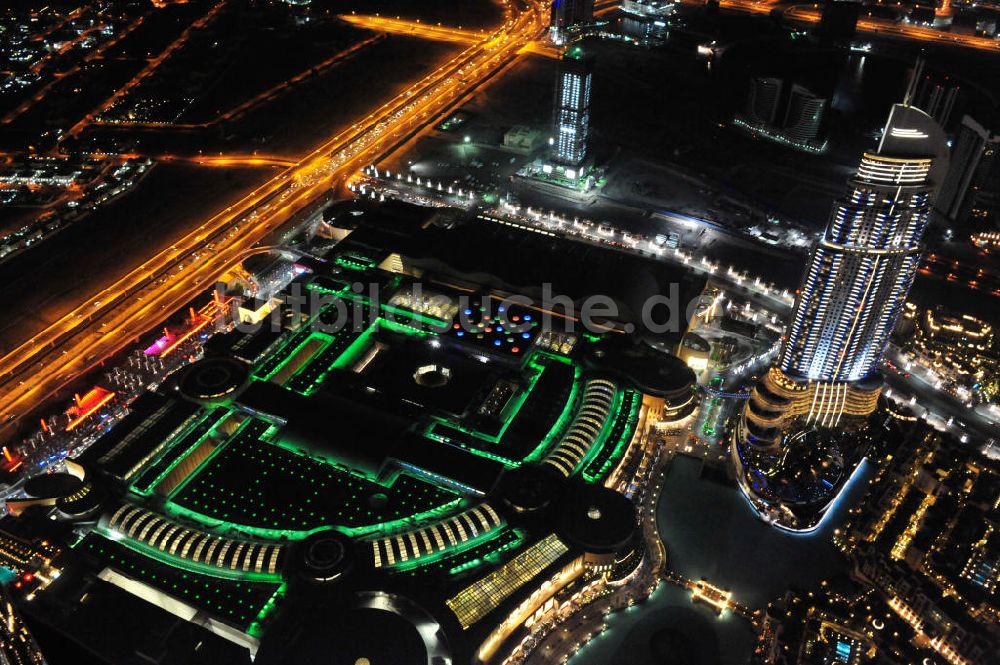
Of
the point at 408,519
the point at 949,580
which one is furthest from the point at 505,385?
the point at 949,580

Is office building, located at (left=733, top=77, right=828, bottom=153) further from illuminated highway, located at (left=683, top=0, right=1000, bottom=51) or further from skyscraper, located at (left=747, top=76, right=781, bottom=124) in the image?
illuminated highway, located at (left=683, top=0, right=1000, bottom=51)

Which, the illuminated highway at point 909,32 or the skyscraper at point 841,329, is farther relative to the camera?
the illuminated highway at point 909,32

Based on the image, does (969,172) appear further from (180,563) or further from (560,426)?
(180,563)

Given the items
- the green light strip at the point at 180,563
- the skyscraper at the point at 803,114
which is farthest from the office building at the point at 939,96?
the green light strip at the point at 180,563

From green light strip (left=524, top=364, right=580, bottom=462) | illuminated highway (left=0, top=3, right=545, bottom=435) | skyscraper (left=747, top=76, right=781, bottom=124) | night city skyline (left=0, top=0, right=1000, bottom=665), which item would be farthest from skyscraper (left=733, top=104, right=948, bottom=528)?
skyscraper (left=747, top=76, right=781, bottom=124)

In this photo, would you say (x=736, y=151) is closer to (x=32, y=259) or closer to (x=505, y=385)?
(x=505, y=385)

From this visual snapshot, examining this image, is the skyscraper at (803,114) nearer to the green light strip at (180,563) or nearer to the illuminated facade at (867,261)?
the illuminated facade at (867,261)

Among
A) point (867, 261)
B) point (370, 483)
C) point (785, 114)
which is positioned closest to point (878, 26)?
point (785, 114)
